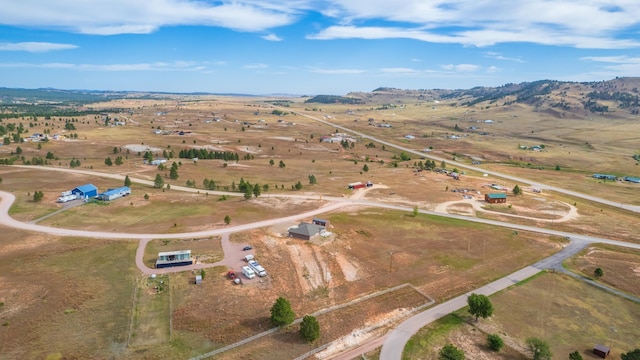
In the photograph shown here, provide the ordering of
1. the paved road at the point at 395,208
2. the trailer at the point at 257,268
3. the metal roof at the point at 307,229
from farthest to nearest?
the metal roof at the point at 307,229 < the trailer at the point at 257,268 < the paved road at the point at 395,208

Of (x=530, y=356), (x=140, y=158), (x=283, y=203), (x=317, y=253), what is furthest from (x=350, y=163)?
(x=530, y=356)

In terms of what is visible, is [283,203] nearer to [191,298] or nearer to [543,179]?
[191,298]

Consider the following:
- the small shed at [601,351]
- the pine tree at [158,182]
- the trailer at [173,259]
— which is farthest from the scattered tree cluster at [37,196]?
the small shed at [601,351]

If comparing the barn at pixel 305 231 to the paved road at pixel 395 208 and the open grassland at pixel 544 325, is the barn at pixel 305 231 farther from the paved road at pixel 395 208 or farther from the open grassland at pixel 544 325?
the open grassland at pixel 544 325

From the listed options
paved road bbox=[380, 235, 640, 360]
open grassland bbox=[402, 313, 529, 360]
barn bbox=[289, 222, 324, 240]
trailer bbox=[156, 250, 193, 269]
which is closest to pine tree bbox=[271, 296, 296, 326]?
paved road bbox=[380, 235, 640, 360]

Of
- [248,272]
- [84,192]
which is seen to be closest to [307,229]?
[248,272]
